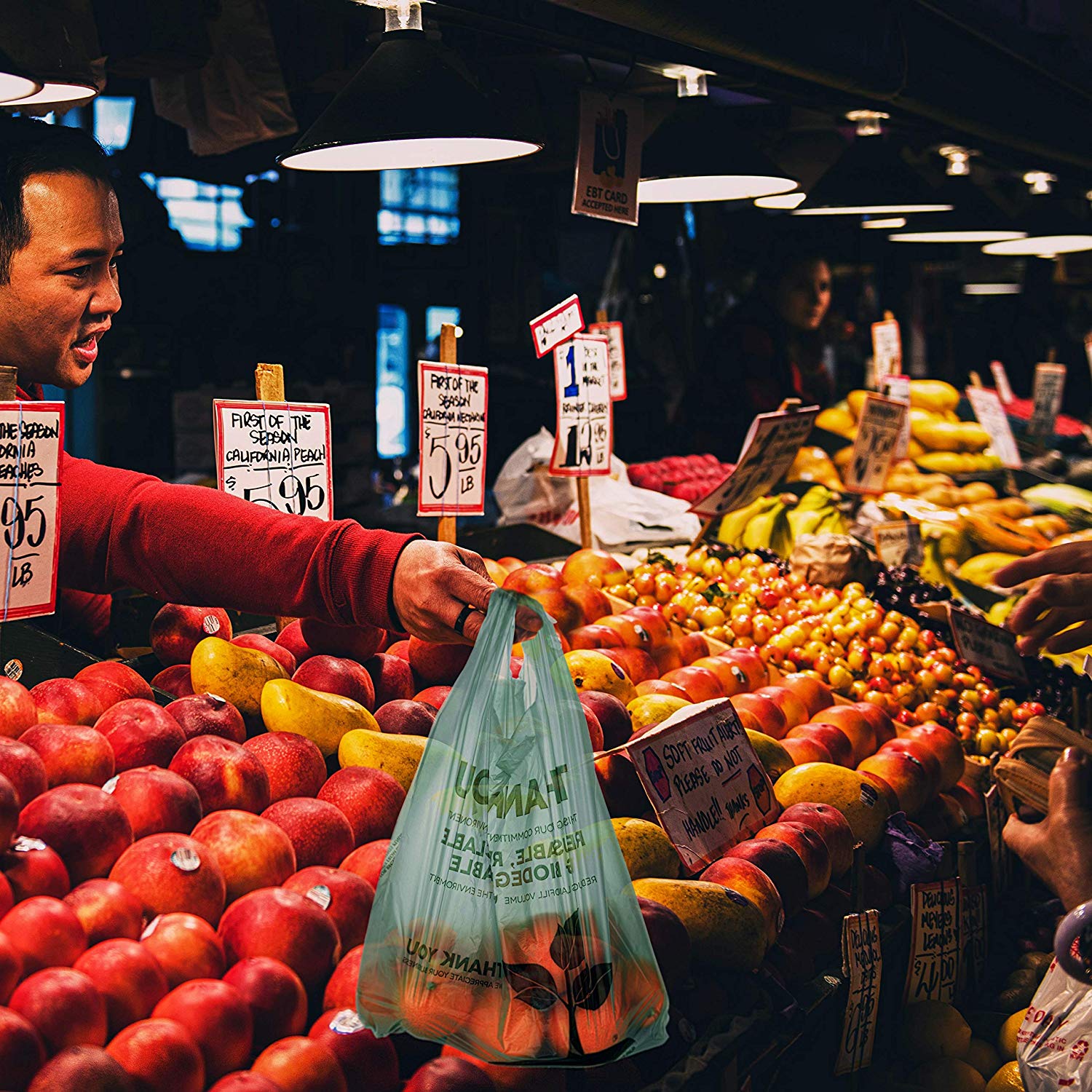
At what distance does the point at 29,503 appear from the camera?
185 cm

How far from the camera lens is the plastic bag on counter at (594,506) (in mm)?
4828

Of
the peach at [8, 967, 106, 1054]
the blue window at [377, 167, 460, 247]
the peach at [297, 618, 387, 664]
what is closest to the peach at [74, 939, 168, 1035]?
the peach at [8, 967, 106, 1054]

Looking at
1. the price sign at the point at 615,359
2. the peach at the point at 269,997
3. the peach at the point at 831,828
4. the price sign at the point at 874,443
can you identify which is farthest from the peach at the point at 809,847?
the price sign at the point at 874,443

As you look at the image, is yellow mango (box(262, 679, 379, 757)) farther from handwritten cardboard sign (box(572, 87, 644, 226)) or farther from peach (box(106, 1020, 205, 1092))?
handwritten cardboard sign (box(572, 87, 644, 226))

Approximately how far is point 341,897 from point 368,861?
115 millimetres

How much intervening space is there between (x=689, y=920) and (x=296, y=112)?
14.8 ft

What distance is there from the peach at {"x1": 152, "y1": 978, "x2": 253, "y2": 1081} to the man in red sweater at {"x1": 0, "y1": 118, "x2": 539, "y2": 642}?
69 cm

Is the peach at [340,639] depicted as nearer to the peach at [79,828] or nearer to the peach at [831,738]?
the peach at [79,828]

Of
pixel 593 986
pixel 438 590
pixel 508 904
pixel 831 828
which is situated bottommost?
pixel 831 828

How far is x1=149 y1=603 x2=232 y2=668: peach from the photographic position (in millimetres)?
2379

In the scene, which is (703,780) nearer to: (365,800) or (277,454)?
(365,800)

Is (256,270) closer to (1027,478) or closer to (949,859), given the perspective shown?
(1027,478)

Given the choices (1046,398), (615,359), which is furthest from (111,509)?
Answer: (1046,398)

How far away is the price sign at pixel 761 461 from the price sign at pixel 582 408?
49cm
